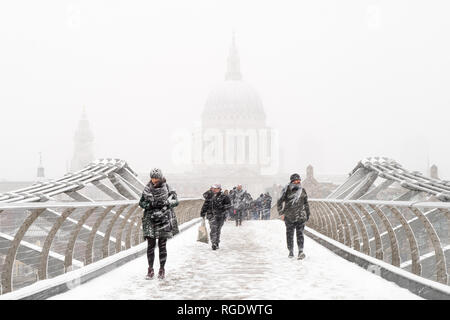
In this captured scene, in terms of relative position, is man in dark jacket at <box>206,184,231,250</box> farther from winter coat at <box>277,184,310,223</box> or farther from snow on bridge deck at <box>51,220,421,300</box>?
winter coat at <box>277,184,310,223</box>

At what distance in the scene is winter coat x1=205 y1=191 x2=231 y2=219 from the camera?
46.4ft

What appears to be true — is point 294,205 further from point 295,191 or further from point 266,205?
point 266,205

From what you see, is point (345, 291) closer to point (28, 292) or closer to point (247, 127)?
point (28, 292)

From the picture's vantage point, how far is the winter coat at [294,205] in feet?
39.2

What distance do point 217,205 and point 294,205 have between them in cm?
264

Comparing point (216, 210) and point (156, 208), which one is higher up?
point (156, 208)

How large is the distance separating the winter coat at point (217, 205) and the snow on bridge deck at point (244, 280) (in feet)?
3.36

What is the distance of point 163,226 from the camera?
9.03 m

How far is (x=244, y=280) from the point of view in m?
9.12

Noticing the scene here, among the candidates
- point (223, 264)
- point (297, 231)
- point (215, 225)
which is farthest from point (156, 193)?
point (215, 225)

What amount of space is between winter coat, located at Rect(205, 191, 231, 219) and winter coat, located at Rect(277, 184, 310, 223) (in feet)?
7.63

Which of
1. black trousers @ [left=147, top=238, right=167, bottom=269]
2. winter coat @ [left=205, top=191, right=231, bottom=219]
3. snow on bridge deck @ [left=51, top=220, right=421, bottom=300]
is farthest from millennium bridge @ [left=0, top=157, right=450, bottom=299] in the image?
winter coat @ [left=205, top=191, right=231, bottom=219]

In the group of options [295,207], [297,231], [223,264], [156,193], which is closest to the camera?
[156,193]

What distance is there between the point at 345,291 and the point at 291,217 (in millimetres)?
3972
